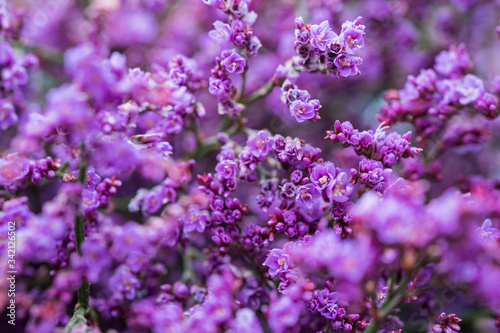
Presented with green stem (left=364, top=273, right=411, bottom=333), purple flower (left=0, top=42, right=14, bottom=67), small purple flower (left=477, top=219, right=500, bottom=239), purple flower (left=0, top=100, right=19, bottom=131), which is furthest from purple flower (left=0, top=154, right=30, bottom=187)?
small purple flower (left=477, top=219, right=500, bottom=239)

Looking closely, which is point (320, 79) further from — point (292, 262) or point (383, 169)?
point (292, 262)

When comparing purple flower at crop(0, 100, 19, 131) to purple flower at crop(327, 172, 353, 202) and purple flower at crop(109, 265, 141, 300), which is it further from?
purple flower at crop(327, 172, 353, 202)

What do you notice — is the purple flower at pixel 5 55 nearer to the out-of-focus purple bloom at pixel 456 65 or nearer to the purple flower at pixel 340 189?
the purple flower at pixel 340 189

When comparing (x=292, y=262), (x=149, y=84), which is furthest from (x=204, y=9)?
(x=292, y=262)

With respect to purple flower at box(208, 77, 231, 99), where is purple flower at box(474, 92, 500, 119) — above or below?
above

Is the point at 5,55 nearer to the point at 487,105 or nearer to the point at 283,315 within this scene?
the point at 283,315

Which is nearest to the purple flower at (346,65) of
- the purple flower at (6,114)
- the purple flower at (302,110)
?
the purple flower at (302,110)
